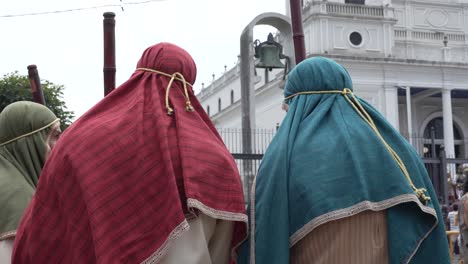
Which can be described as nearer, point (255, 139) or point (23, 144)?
point (23, 144)

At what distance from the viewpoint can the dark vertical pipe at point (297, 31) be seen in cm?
434

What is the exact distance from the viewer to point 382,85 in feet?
90.0

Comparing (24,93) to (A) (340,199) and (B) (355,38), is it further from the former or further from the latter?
(B) (355,38)

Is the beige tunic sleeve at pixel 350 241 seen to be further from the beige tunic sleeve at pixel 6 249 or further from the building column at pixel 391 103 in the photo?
the building column at pixel 391 103

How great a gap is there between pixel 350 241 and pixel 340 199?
6.7 inches

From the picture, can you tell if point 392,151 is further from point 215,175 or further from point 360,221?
point 215,175

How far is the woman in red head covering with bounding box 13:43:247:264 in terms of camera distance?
8.03ft

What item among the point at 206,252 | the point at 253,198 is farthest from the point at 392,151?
the point at 206,252

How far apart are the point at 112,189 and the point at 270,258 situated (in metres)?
0.70

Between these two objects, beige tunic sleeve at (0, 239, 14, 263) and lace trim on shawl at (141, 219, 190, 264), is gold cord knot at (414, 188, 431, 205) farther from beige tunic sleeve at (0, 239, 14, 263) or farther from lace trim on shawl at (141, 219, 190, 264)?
beige tunic sleeve at (0, 239, 14, 263)

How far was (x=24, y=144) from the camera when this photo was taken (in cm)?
347

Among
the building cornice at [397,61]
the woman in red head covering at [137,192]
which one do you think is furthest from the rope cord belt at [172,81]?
the building cornice at [397,61]

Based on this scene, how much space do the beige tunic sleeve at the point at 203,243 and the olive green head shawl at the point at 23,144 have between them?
1.10 meters

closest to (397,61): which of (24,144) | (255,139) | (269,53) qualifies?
(255,139)
